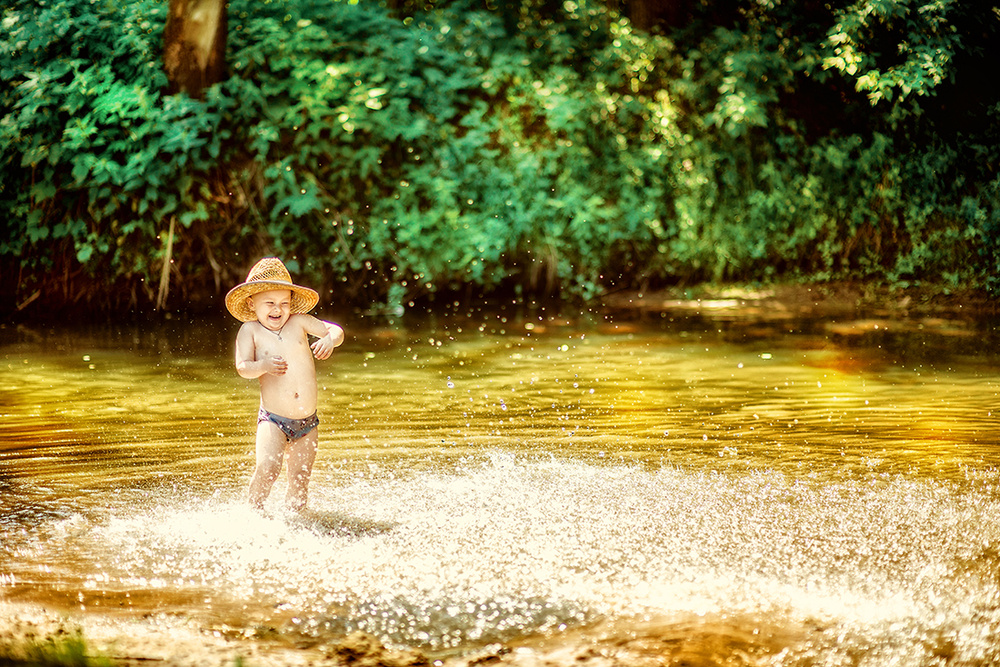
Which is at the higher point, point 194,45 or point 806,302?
point 194,45

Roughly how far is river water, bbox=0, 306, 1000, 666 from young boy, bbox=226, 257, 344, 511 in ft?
0.63

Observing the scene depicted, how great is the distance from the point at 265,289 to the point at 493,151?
7.57 m

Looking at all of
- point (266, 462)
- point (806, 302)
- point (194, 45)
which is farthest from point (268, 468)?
point (806, 302)

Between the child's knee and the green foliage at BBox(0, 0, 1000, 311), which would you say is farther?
the green foliage at BBox(0, 0, 1000, 311)

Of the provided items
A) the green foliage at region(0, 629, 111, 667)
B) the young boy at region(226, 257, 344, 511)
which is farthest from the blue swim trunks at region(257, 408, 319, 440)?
the green foliage at region(0, 629, 111, 667)

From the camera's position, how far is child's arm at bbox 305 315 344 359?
4.76 m

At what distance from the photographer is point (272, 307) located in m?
4.88

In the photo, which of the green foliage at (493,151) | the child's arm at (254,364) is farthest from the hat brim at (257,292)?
the green foliage at (493,151)

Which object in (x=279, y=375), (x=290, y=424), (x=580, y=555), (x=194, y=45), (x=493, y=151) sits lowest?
(x=580, y=555)

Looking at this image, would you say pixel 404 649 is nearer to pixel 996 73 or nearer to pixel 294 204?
pixel 294 204

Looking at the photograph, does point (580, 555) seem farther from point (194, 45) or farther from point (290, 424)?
point (194, 45)

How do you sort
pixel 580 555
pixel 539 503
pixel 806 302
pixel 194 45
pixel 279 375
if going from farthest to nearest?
pixel 806 302, pixel 194 45, pixel 539 503, pixel 279 375, pixel 580 555

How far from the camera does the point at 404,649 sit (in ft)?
10.9

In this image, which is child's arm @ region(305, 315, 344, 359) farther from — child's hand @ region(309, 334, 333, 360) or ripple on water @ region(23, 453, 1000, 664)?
ripple on water @ region(23, 453, 1000, 664)
